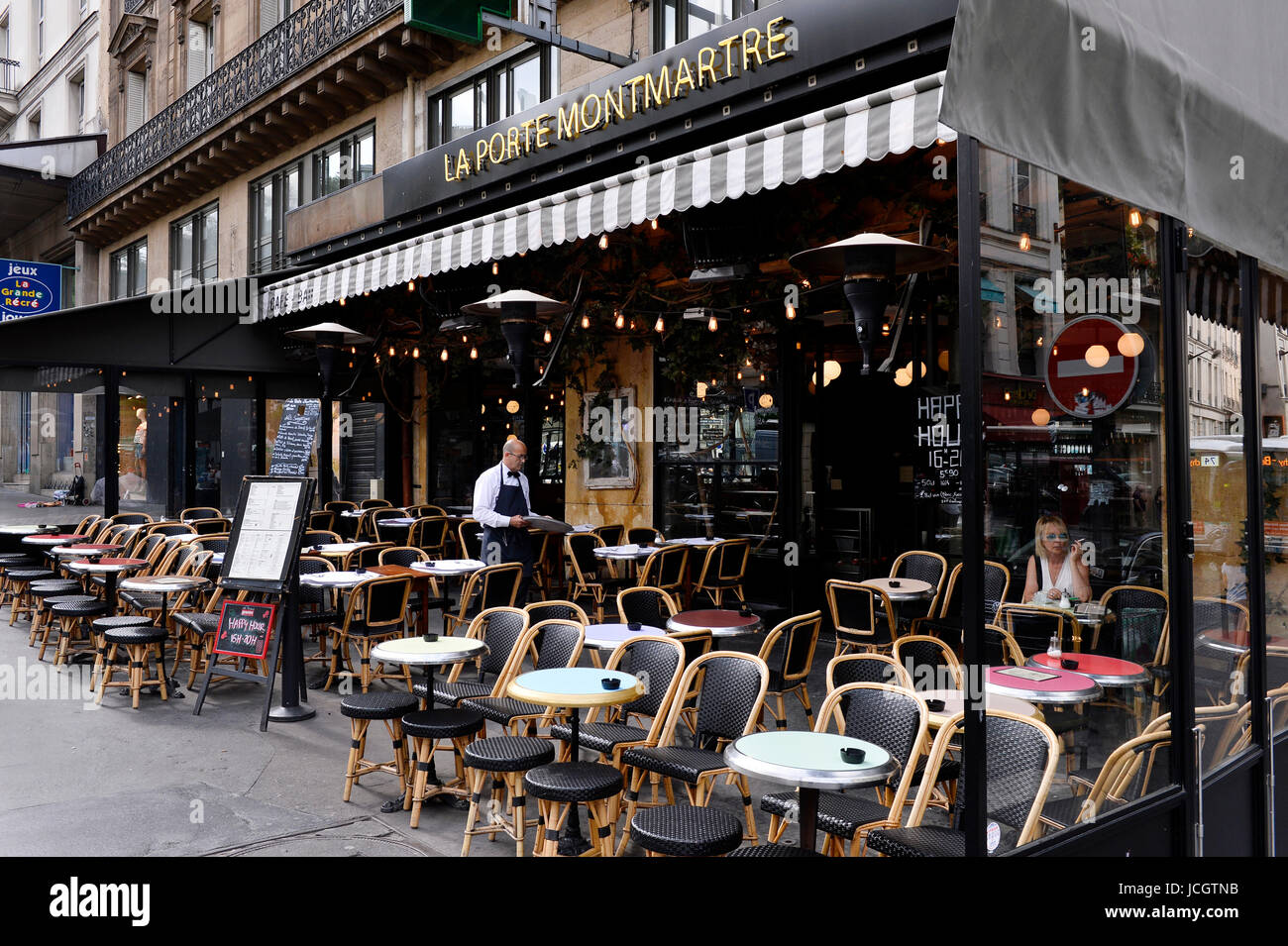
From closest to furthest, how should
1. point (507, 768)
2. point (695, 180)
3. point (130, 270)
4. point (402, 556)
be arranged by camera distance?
1. point (507, 768)
2. point (695, 180)
3. point (402, 556)
4. point (130, 270)

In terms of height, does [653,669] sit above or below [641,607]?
below

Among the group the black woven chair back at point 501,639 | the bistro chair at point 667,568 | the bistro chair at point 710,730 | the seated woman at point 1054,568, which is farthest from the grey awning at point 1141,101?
the bistro chair at point 667,568

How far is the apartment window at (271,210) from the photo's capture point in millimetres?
17953

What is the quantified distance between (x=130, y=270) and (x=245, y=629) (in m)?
21.3

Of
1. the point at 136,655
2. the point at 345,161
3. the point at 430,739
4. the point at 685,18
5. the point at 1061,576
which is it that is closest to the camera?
the point at 430,739

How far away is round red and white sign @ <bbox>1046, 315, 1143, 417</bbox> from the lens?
4.29 meters

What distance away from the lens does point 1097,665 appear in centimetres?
505

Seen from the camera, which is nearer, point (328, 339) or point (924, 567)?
point (924, 567)

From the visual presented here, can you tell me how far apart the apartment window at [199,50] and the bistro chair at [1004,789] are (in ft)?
76.2

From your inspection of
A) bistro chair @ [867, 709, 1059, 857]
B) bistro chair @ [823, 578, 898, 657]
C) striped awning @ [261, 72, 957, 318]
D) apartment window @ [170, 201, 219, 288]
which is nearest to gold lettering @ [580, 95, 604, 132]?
striped awning @ [261, 72, 957, 318]

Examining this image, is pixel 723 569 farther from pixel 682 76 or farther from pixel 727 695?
pixel 727 695

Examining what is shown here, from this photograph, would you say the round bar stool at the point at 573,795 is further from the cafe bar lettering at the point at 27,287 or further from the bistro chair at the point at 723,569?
the cafe bar lettering at the point at 27,287

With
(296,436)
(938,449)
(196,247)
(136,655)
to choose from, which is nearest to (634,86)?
(938,449)
